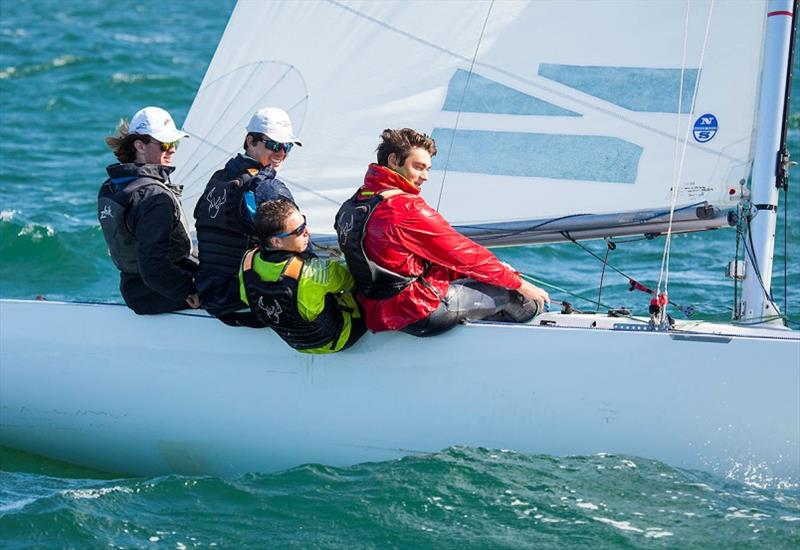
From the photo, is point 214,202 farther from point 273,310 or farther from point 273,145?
point 273,310

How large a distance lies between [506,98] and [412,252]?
3.84 ft

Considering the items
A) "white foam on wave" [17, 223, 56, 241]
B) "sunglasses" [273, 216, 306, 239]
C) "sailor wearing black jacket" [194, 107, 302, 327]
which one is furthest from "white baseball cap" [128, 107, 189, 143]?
"white foam on wave" [17, 223, 56, 241]

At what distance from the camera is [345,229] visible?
4012 mm

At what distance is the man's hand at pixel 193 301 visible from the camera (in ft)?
14.5

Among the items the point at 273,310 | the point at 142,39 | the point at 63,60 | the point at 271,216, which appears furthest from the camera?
the point at 142,39

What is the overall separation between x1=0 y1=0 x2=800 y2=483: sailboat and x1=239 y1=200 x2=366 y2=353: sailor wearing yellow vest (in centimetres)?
24

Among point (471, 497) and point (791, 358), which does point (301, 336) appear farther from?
point (791, 358)

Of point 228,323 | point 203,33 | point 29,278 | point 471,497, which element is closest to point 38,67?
point 203,33

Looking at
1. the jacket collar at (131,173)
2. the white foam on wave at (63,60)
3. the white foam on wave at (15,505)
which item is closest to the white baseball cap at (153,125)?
the jacket collar at (131,173)

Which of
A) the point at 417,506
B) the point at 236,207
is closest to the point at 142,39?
the point at 236,207

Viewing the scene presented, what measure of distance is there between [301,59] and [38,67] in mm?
9227

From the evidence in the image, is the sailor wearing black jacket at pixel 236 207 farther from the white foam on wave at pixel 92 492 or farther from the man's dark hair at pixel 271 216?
the white foam on wave at pixel 92 492

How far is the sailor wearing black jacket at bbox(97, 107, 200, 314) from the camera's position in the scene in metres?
4.26

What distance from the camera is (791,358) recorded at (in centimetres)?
387
